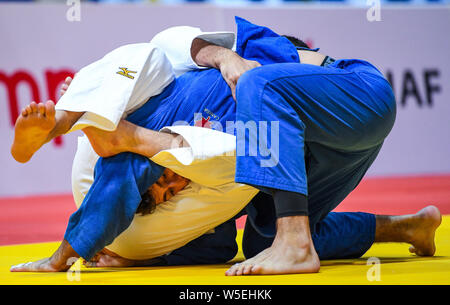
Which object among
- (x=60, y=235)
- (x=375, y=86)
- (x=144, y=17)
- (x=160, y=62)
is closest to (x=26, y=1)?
(x=144, y=17)

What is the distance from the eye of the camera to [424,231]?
237cm

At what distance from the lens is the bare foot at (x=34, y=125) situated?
1.86 m

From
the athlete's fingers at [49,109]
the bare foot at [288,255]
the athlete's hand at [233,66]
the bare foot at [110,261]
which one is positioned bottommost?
the bare foot at [110,261]

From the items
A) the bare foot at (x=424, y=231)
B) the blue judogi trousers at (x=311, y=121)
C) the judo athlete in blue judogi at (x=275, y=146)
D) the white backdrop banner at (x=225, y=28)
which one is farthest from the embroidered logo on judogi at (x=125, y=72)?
the white backdrop banner at (x=225, y=28)

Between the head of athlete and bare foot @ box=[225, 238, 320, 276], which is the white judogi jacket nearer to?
the head of athlete

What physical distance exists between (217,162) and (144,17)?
4518 mm

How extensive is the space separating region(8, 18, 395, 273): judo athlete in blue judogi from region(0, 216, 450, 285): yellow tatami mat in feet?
0.45

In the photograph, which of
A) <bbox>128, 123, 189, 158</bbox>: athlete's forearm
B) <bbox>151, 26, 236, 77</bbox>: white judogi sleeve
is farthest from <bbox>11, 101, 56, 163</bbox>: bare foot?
<bbox>151, 26, 236, 77</bbox>: white judogi sleeve

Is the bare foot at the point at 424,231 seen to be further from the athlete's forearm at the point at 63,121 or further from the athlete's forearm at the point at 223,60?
the athlete's forearm at the point at 63,121

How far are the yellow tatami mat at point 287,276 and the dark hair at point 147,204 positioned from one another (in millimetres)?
199

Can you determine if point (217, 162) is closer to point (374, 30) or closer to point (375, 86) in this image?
point (375, 86)

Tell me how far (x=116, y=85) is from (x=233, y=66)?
0.39m

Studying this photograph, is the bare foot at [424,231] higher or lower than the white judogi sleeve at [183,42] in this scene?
lower
